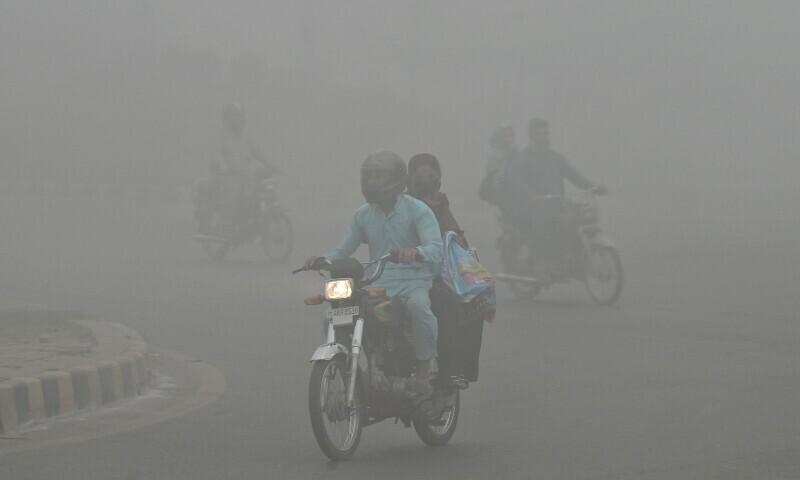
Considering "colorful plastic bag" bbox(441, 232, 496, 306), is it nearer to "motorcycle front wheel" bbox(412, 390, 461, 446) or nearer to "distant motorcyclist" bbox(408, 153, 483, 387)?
"distant motorcyclist" bbox(408, 153, 483, 387)

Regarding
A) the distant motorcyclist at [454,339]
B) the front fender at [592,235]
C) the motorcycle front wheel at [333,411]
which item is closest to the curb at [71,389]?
the motorcycle front wheel at [333,411]

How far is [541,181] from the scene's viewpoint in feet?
50.1

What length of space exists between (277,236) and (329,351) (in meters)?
14.1

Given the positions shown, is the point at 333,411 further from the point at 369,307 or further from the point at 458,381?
the point at 458,381

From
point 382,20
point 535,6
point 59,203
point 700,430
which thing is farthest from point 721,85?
point 700,430

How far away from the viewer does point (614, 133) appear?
67250mm

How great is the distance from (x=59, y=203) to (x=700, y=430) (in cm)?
2792

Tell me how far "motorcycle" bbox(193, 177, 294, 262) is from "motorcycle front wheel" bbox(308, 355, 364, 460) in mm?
13749

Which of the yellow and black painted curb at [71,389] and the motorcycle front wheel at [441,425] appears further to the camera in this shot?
the yellow and black painted curb at [71,389]

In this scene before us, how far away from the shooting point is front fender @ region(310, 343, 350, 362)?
638 cm

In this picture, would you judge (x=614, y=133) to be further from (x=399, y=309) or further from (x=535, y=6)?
(x=399, y=309)

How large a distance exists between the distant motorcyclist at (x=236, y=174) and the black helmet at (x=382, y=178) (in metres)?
13.5

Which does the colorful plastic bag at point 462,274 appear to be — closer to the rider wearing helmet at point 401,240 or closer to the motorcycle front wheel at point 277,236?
the rider wearing helmet at point 401,240

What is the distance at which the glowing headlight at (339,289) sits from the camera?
6.49 meters
